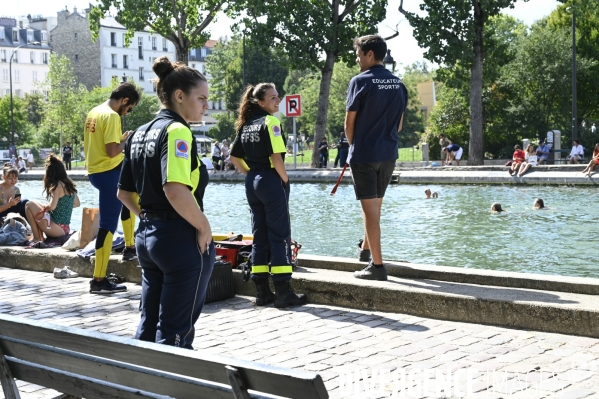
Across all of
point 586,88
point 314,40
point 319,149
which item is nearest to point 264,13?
point 314,40

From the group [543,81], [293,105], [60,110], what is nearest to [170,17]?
[293,105]

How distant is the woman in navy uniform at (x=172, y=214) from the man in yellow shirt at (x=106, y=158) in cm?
377

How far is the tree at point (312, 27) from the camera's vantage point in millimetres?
40781

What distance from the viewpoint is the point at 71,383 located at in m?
3.53

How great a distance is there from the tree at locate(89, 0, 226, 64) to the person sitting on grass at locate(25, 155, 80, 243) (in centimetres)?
3451

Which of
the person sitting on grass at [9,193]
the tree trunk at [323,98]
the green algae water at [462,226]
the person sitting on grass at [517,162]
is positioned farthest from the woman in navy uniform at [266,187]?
the tree trunk at [323,98]

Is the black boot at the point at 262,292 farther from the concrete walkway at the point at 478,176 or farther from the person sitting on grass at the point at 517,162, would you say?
the person sitting on grass at the point at 517,162

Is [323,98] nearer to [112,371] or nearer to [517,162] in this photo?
[517,162]

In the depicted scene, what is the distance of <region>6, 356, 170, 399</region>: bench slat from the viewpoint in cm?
328

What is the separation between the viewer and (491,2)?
3566 cm

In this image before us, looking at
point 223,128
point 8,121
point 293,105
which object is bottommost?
point 293,105

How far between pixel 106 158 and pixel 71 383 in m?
5.07

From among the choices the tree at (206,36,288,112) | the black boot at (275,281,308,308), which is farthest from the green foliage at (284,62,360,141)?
the black boot at (275,281,308,308)

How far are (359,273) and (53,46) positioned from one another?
392ft
